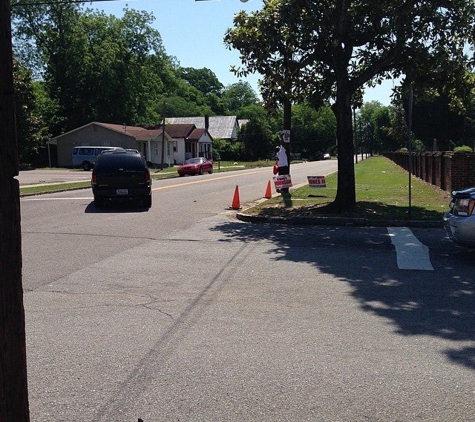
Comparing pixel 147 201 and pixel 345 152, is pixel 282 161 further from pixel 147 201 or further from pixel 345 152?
pixel 345 152

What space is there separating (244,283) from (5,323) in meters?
5.82

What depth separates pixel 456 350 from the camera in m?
5.41

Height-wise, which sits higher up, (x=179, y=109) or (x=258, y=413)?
(x=179, y=109)

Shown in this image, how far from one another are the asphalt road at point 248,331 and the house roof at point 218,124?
9437 cm

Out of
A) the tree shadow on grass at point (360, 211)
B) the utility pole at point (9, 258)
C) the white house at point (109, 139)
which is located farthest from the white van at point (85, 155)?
the utility pole at point (9, 258)

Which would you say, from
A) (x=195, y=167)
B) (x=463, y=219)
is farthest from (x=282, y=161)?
(x=195, y=167)

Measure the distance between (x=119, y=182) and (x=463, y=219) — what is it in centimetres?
1180

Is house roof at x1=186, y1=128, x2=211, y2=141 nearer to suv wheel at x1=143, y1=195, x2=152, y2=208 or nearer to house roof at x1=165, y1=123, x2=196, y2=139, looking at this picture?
house roof at x1=165, y1=123, x2=196, y2=139

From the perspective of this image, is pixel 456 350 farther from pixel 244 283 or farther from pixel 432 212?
pixel 432 212

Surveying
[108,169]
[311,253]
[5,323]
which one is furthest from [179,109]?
[5,323]

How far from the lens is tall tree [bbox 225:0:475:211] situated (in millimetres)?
14953

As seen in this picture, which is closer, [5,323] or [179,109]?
[5,323]

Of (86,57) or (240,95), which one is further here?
(240,95)

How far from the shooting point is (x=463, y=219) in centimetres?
930
